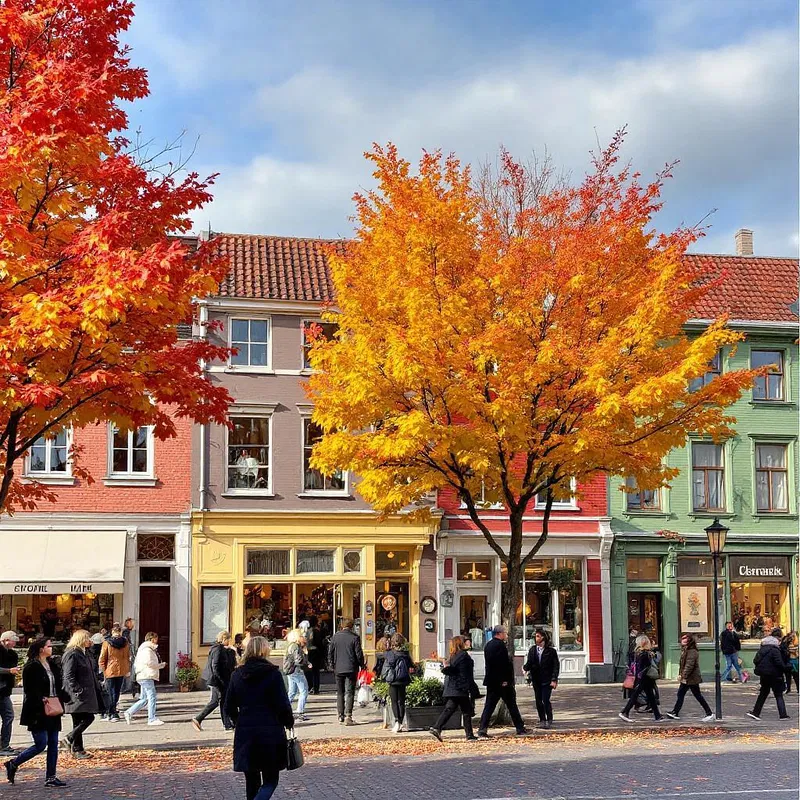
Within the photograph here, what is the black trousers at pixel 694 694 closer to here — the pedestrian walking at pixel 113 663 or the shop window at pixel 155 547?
the pedestrian walking at pixel 113 663

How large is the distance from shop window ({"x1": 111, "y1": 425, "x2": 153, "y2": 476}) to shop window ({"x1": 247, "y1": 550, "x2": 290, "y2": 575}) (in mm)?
3389

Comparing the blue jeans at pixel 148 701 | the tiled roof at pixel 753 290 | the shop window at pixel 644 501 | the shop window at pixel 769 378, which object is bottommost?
the blue jeans at pixel 148 701

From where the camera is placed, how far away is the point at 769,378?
1298 inches

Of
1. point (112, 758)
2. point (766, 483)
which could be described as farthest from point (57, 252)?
point (766, 483)

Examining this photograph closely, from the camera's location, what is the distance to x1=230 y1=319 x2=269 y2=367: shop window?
29.7m

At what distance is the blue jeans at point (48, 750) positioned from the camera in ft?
45.0

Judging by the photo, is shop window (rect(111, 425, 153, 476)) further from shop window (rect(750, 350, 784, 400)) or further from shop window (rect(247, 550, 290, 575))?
shop window (rect(750, 350, 784, 400))

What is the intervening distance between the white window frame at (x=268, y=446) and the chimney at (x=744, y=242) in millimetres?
16810

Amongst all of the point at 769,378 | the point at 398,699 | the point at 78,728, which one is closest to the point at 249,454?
the point at 398,699

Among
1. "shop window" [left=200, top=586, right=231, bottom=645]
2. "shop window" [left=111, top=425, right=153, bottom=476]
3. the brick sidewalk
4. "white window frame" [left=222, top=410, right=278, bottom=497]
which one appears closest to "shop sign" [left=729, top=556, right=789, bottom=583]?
the brick sidewalk

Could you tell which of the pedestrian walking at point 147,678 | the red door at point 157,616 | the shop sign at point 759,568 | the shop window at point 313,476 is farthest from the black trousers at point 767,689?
the red door at point 157,616

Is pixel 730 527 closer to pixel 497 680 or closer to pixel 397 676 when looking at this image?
pixel 497 680

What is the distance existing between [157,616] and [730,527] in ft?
51.4

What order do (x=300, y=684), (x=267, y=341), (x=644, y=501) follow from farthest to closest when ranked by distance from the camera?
(x=644, y=501), (x=267, y=341), (x=300, y=684)
